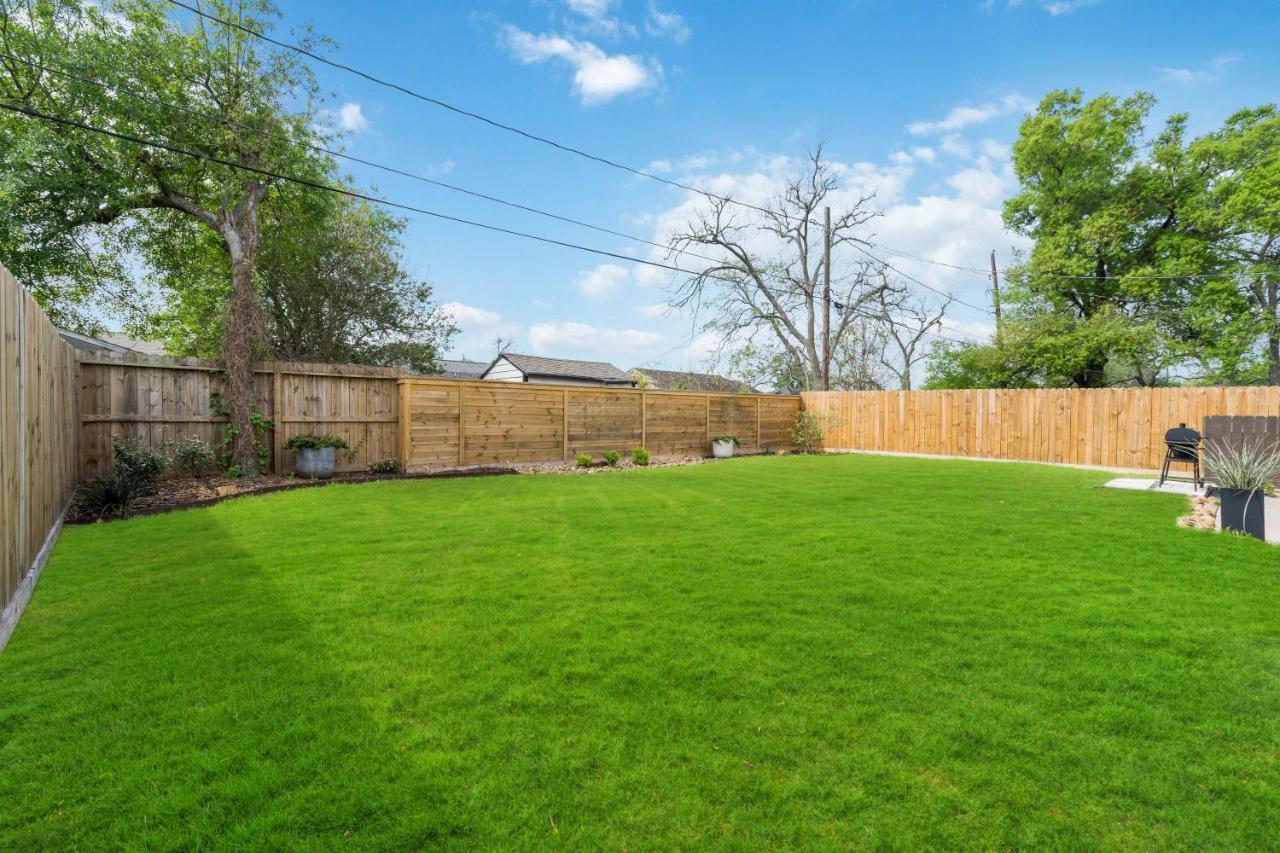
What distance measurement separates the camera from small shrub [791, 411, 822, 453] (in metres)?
16.3

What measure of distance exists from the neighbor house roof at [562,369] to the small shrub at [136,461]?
17.4m

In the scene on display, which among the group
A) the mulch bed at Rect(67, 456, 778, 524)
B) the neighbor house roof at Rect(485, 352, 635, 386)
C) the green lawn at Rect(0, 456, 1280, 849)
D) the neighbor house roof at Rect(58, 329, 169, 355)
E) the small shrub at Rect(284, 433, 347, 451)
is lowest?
the green lawn at Rect(0, 456, 1280, 849)

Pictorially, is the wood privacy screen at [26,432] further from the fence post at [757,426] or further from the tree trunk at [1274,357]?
the tree trunk at [1274,357]

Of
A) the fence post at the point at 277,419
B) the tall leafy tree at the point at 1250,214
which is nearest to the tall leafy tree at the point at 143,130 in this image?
the fence post at the point at 277,419

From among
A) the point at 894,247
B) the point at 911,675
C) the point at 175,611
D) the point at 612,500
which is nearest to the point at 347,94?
the point at 612,500

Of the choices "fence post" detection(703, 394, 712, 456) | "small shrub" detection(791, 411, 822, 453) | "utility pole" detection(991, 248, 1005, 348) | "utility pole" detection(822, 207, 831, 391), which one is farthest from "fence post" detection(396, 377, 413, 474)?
"utility pole" detection(991, 248, 1005, 348)

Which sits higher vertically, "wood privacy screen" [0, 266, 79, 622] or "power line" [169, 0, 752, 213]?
"power line" [169, 0, 752, 213]

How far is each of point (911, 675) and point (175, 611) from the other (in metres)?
3.77

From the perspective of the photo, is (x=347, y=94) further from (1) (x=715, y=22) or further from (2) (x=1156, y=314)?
(2) (x=1156, y=314)

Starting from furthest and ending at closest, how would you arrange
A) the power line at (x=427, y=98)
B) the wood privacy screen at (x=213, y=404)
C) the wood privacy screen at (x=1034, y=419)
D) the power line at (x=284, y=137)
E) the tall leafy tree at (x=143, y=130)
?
the wood privacy screen at (x=1034, y=419) → the power line at (x=284, y=137) → the tall leafy tree at (x=143, y=130) → the power line at (x=427, y=98) → the wood privacy screen at (x=213, y=404)

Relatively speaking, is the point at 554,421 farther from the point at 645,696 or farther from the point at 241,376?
the point at 645,696

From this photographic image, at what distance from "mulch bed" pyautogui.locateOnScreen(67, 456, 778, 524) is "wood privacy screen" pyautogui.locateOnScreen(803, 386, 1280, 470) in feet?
26.1

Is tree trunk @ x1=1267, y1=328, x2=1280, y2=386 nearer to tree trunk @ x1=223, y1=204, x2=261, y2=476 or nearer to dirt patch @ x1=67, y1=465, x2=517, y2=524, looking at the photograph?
dirt patch @ x1=67, y1=465, x2=517, y2=524

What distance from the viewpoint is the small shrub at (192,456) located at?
311 inches
